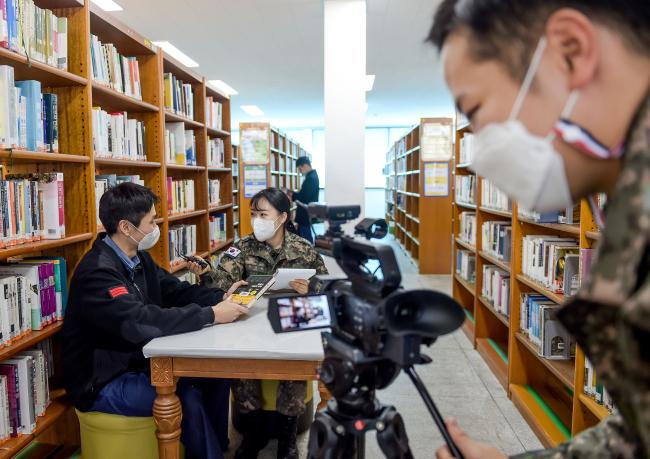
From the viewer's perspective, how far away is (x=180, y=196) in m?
3.76

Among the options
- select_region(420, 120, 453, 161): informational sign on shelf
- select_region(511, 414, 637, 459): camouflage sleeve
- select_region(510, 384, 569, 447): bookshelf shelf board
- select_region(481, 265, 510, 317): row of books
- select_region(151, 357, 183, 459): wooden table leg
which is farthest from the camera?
select_region(420, 120, 453, 161): informational sign on shelf

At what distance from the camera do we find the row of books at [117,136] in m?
2.55

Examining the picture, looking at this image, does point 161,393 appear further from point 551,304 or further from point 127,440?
point 551,304

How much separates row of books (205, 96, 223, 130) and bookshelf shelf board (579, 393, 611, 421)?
340 centimetres

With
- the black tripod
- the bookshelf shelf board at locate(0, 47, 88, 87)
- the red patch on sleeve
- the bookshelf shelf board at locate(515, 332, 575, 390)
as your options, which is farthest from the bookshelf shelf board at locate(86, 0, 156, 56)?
the bookshelf shelf board at locate(515, 332, 575, 390)

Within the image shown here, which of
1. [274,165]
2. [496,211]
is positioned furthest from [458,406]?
[274,165]

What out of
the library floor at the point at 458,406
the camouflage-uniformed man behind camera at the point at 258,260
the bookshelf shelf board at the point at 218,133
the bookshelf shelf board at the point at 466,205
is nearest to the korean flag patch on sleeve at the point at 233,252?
the camouflage-uniformed man behind camera at the point at 258,260

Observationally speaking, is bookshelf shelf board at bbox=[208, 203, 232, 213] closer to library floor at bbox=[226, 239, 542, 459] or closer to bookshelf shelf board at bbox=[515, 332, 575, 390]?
library floor at bbox=[226, 239, 542, 459]

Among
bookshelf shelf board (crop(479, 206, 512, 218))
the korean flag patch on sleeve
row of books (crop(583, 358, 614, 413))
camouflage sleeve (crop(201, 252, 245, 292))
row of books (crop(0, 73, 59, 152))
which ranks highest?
row of books (crop(0, 73, 59, 152))

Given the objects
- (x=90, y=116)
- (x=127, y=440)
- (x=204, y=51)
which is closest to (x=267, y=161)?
(x=204, y=51)

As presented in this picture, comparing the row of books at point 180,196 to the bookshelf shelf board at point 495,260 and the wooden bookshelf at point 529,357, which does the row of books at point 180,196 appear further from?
the bookshelf shelf board at point 495,260

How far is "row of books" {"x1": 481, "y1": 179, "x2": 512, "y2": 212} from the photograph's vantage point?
10.3 ft

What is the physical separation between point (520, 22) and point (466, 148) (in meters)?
3.73

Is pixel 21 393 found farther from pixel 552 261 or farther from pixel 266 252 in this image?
pixel 552 261
